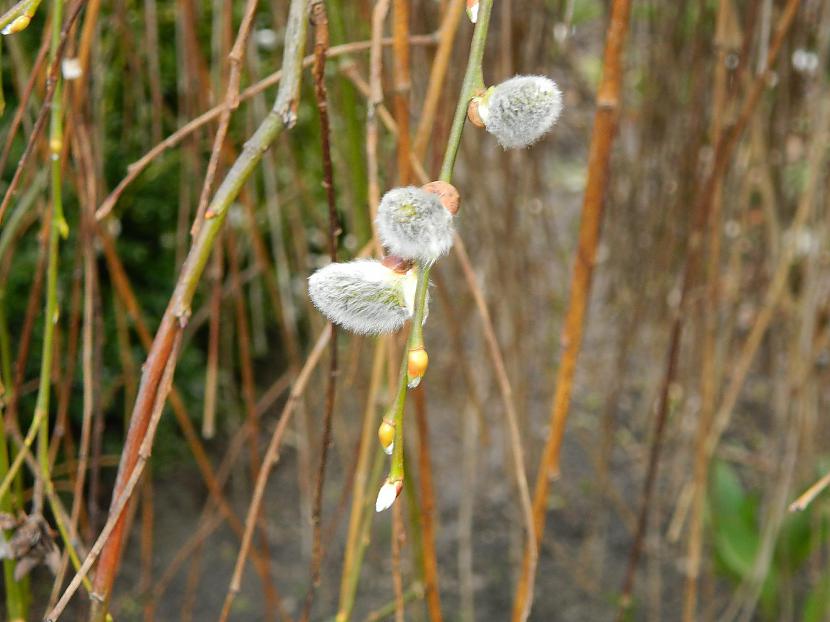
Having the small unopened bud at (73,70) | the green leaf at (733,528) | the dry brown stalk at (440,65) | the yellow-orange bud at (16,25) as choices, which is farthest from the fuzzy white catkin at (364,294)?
the green leaf at (733,528)

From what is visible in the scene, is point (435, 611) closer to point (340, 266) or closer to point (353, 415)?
point (340, 266)

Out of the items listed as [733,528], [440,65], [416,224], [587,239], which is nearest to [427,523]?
[587,239]

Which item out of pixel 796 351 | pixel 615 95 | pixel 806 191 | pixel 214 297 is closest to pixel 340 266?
pixel 615 95

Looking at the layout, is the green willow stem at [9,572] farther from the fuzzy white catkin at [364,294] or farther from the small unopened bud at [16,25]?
the fuzzy white catkin at [364,294]

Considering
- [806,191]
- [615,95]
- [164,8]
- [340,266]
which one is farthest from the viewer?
[164,8]

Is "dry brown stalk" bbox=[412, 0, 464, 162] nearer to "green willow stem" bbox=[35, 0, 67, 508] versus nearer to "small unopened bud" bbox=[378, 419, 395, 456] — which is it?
"green willow stem" bbox=[35, 0, 67, 508]

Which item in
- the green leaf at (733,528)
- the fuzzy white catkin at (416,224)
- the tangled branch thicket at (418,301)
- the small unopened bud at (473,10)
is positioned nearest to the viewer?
the fuzzy white catkin at (416,224)
